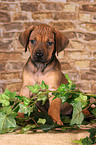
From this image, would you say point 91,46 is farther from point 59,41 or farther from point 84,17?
point 59,41

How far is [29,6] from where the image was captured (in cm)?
164

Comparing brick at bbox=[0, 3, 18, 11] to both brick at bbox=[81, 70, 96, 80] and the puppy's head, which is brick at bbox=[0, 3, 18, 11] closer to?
the puppy's head

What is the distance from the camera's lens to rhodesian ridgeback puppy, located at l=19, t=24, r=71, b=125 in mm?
928

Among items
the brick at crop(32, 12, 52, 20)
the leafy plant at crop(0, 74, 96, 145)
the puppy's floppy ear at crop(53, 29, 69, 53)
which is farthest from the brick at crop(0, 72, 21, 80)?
the leafy plant at crop(0, 74, 96, 145)

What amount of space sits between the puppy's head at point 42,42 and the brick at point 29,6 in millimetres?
747

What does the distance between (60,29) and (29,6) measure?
38cm

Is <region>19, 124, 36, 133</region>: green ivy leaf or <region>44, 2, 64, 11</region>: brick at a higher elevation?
<region>44, 2, 64, 11</region>: brick

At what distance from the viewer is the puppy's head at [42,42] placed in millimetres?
915

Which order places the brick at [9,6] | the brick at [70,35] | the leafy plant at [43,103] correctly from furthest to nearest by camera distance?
the brick at [70,35] < the brick at [9,6] < the leafy plant at [43,103]

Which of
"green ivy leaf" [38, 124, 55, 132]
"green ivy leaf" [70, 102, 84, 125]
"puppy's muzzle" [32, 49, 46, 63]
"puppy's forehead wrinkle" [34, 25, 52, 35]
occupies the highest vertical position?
"puppy's forehead wrinkle" [34, 25, 52, 35]

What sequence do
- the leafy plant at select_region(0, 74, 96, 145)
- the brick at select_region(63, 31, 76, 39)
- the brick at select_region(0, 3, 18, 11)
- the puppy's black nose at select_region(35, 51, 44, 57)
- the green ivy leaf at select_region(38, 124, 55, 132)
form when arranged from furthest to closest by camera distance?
the brick at select_region(63, 31, 76, 39) < the brick at select_region(0, 3, 18, 11) < the puppy's black nose at select_region(35, 51, 44, 57) < the green ivy leaf at select_region(38, 124, 55, 132) < the leafy plant at select_region(0, 74, 96, 145)

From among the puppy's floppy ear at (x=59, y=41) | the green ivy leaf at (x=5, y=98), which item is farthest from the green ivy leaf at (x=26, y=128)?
the puppy's floppy ear at (x=59, y=41)

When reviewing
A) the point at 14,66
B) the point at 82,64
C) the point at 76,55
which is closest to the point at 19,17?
the point at 14,66

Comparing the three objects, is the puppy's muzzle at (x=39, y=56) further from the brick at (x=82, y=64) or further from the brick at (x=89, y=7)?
the brick at (x=89, y=7)
